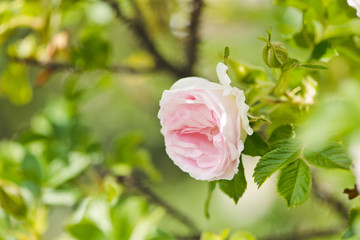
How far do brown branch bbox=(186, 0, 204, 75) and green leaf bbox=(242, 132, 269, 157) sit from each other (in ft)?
1.01

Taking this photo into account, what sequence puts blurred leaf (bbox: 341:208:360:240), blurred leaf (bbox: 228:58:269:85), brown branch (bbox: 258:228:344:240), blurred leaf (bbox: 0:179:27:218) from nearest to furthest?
Answer: blurred leaf (bbox: 341:208:360:240)
blurred leaf (bbox: 228:58:269:85)
blurred leaf (bbox: 0:179:27:218)
brown branch (bbox: 258:228:344:240)

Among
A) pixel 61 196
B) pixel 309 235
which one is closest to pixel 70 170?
pixel 61 196

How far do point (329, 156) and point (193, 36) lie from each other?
398 millimetres

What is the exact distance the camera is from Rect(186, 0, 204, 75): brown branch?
2.13 ft

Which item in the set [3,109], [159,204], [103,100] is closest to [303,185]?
[159,204]

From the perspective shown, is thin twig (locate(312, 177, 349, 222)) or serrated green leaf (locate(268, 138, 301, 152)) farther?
thin twig (locate(312, 177, 349, 222))

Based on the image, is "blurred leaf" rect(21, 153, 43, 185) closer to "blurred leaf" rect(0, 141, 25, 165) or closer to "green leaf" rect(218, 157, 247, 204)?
"blurred leaf" rect(0, 141, 25, 165)

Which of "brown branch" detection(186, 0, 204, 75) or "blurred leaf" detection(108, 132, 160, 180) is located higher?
"brown branch" detection(186, 0, 204, 75)

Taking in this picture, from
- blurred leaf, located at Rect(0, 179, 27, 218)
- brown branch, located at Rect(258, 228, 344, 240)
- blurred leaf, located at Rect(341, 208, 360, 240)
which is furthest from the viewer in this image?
brown branch, located at Rect(258, 228, 344, 240)

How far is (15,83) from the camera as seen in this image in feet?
2.48

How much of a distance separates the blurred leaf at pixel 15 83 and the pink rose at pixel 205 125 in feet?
1.48

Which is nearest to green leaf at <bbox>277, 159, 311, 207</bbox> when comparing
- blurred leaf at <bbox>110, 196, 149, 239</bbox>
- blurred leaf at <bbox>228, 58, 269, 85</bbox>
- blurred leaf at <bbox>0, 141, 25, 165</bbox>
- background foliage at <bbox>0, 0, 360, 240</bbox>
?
background foliage at <bbox>0, 0, 360, 240</bbox>

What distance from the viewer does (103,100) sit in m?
1.67

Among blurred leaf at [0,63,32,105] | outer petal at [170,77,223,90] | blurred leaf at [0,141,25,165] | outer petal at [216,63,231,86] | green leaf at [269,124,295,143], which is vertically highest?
outer petal at [216,63,231,86]
